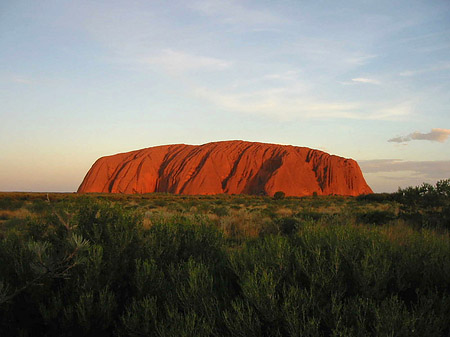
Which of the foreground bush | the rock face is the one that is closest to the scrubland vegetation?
the foreground bush

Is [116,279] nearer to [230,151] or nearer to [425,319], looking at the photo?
[425,319]

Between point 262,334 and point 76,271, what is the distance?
255 centimetres

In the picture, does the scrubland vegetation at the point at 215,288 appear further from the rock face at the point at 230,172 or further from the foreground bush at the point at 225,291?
the rock face at the point at 230,172

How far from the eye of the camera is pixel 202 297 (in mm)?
3342

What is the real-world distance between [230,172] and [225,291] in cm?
6089

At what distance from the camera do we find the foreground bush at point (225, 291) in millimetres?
2885

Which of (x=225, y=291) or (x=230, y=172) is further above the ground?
(x=230, y=172)

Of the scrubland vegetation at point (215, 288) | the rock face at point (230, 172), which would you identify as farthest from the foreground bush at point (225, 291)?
the rock face at point (230, 172)

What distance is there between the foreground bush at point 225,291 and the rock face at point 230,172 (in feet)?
173

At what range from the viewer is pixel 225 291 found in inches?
145

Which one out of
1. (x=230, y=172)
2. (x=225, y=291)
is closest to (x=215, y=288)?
(x=225, y=291)

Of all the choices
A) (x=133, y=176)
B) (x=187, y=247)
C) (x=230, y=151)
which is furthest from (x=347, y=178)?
(x=187, y=247)

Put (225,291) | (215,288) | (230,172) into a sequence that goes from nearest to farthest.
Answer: (225,291)
(215,288)
(230,172)

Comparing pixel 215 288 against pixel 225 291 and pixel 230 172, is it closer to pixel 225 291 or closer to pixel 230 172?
pixel 225 291
